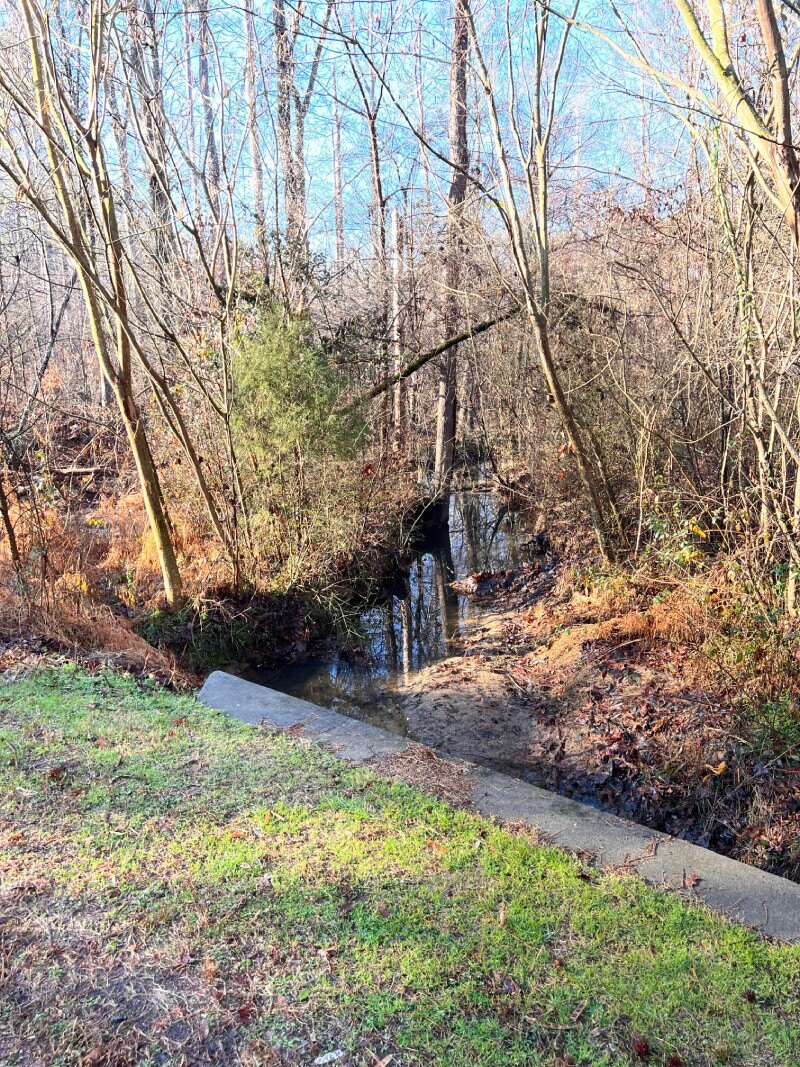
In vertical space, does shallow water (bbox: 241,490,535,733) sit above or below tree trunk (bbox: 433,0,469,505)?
below

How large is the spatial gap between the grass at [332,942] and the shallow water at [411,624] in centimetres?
312

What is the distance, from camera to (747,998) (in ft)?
8.80

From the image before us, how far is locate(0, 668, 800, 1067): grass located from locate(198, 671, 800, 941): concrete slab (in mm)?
176

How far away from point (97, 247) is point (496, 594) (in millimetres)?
6852

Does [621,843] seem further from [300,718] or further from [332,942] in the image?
[300,718]

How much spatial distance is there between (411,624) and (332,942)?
696 cm

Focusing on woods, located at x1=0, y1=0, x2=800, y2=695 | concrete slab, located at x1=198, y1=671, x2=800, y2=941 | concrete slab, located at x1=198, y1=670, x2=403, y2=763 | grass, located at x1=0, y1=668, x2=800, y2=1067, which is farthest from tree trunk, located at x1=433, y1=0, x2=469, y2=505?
grass, located at x1=0, y1=668, x2=800, y2=1067

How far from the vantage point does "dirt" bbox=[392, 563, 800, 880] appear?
467 centimetres

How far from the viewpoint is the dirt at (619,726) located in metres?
4.67

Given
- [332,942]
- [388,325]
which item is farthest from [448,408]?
[332,942]

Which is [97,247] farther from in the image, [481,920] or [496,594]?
[481,920]

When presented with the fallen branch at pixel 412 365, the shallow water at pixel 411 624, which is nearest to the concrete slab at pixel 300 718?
the shallow water at pixel 411 624

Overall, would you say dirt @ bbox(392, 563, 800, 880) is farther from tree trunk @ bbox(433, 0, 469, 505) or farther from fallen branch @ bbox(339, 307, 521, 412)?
tree trunk @ bbox(433, 0, 469, 505)

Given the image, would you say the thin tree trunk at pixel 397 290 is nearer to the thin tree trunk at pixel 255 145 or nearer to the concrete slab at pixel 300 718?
the thin tree trunk at pixel 255 145
